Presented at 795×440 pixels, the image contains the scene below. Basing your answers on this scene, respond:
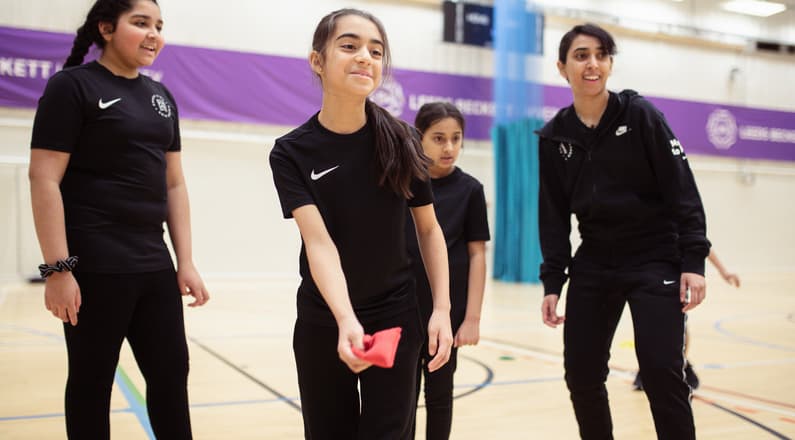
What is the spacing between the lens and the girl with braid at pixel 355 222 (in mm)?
1613

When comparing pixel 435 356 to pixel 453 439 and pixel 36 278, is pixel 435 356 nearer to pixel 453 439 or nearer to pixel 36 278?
pixel 453 439

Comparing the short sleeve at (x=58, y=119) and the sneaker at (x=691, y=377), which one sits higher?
the short sleeve at (x=58, y=119)

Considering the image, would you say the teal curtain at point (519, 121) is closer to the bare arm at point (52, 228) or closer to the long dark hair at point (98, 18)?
the long dark hair at point (98, 18)

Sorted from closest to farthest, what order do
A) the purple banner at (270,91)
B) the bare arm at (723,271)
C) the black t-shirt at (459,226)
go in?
the black t-shirt at (459,226), the bare arm at (723,271), the purple banner at (270,91)

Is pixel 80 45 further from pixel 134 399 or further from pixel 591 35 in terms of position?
pixel 134 399

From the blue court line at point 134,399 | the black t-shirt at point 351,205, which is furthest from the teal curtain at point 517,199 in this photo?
the black t-shirt at point 351,205

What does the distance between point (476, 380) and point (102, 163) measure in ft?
9.31

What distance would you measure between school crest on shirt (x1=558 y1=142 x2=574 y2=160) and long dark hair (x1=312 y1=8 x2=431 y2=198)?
919 millimetres

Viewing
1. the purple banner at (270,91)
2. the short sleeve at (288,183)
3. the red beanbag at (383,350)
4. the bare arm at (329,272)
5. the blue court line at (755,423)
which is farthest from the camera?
the purple banner at (270,91)

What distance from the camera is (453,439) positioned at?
10.2ft

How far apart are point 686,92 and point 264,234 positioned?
8.65 m

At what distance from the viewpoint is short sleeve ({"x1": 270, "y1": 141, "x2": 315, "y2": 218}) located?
160cm

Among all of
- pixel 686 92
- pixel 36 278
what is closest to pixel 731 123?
pixel 686 92

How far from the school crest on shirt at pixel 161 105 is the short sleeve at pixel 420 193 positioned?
33.2 inches
